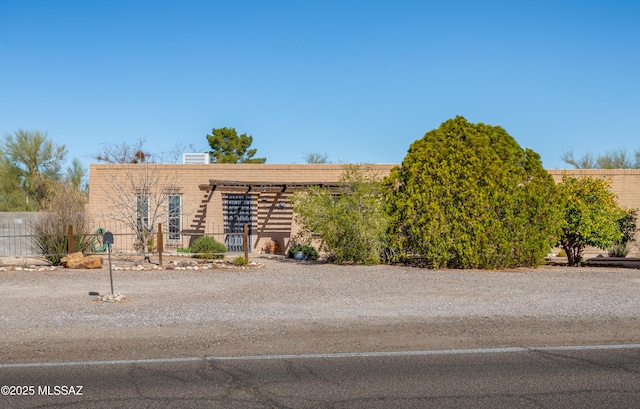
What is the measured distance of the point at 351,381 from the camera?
6652 mm

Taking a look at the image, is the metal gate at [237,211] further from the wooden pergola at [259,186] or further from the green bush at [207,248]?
the green bush at [207,248]

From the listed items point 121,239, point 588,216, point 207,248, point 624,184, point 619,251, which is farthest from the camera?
point 624,184

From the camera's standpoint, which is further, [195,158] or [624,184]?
[195,158]

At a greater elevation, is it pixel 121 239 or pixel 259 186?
pixel 259 186

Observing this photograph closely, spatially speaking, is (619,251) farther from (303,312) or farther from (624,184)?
(303,312)

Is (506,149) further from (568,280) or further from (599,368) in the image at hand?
(599,368)

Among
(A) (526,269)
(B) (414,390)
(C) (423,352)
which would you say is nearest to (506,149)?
(A) (526,269)

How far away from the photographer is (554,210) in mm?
A: 19375

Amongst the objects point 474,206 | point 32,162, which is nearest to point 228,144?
point 32,162

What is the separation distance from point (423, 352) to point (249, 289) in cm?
709

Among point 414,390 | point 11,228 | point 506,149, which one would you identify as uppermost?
point 506,149

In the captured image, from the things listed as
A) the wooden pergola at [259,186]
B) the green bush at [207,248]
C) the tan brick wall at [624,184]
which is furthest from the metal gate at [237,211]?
the tan brick wall at [624,184]

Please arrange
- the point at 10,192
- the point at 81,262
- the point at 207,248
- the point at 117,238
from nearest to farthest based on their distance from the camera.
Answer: the point at 81,262, the point at 207,248, the point at 117,238, the point at 10,192

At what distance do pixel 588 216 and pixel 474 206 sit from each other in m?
3.94
